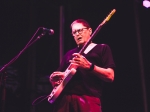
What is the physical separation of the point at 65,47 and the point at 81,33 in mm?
2415

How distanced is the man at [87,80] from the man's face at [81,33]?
6.3 inches

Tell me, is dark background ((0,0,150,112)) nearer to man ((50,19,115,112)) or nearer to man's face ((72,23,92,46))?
man's face ((72,23,92,46))

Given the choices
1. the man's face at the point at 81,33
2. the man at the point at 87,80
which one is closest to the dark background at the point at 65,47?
the man's face at the point at 81,33

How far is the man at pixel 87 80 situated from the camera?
2699 millimetres

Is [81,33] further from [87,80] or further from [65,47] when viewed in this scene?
[65,47]

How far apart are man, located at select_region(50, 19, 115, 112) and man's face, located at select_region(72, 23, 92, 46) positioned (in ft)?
0.52

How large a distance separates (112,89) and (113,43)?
98cm

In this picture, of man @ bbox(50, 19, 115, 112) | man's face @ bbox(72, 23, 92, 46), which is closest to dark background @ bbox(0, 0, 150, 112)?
man's face @ bbox(72, 23, 92, 46)

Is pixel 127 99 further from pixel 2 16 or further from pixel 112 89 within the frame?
pixel 2 16

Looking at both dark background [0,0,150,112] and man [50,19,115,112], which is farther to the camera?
dark background [0,0,150,112]

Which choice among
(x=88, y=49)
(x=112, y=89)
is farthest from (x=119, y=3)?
(x=88, y=49)

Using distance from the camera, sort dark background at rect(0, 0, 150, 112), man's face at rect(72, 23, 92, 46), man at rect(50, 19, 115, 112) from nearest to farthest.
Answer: man at rect(50, 19, 115, 112)
man's face at rect(72, 23, 92, 46)
dark background at rect(0, 0, 150, 112)

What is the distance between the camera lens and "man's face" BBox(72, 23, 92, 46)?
3.14 meters

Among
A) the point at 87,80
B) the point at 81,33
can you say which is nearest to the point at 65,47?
the point at 81,33
